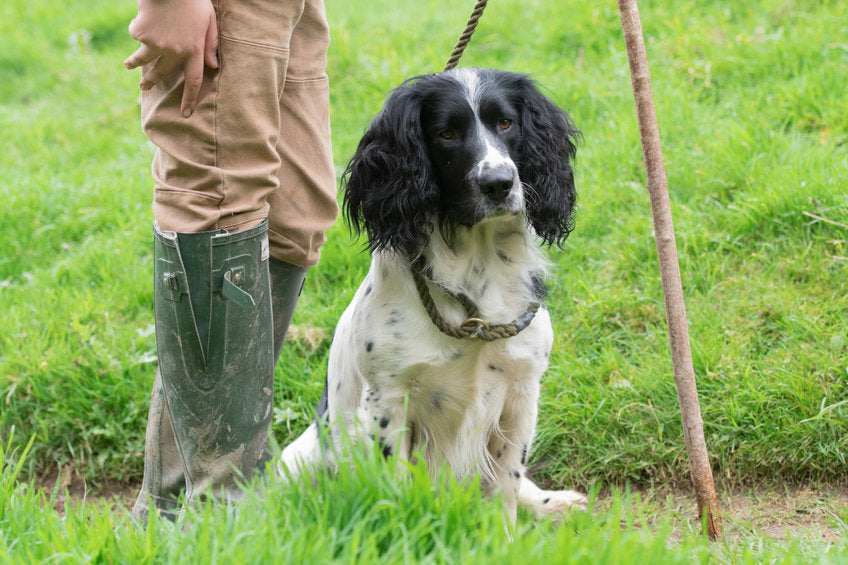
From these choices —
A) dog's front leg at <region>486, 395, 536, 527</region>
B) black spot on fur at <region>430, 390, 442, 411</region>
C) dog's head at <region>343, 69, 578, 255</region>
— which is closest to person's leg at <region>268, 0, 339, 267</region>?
dog's head at <region>343, 69, 578, 255</region>

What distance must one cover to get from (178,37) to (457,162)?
2.81 feet

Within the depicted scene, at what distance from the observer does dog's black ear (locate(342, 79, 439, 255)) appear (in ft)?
8.35

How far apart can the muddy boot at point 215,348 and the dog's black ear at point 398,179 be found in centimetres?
37

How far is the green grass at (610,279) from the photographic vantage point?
3000 mm

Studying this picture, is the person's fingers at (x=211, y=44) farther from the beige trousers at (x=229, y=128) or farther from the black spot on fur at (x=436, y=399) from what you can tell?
the black spot on fur at (x=436, y=399)

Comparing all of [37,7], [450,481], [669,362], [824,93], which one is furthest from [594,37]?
[37,7]

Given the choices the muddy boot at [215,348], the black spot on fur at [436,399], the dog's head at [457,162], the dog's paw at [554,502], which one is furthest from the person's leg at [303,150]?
the dog's paw at [554,502]

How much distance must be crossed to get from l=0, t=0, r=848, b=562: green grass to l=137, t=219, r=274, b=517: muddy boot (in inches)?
16.1

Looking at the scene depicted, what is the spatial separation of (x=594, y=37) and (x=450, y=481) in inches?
171

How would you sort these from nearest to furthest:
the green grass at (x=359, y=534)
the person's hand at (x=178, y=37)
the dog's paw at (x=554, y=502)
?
the green grass at (x=359, y=534)
the person's hand at (x=178, y=37)
the dog's paw at (x=554, y=502)

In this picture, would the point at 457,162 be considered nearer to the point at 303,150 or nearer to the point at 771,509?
the point at 303,150

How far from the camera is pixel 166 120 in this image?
227 centimetres

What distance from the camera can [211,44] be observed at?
7.27ft

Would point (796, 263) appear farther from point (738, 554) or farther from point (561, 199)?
point (738, 554)
